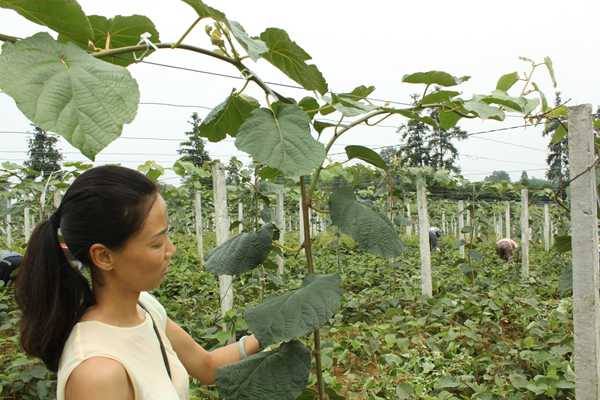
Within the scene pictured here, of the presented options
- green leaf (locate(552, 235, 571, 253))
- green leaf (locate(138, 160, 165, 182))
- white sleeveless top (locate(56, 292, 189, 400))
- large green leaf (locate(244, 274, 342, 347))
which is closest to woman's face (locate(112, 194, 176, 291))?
white sleeveless top (locate(56, 292, 189, 400))

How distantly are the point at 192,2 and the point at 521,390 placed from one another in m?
3.10

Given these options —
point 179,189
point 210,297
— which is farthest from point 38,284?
point 179,189

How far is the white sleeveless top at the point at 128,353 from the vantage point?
94cm

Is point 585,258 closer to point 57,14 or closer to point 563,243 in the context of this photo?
point 563,243

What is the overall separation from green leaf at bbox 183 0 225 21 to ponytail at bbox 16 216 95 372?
61 centimetres

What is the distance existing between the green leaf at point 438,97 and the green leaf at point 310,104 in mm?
234

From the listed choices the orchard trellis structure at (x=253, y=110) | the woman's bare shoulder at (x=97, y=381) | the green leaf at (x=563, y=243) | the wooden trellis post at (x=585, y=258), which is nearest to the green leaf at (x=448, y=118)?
the orchard trellis structure at (x=253, y=110)

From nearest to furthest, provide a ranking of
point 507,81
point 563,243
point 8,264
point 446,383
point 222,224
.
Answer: point 507,81
point 563,243
point 446,383
point 222,224
point 8,264

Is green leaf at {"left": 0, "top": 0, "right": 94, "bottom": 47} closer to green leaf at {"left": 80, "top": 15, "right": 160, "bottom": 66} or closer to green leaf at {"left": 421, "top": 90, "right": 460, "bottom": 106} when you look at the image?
green leaf at {"left": 80, "top": 15, "right": 160, "bottom": 66}

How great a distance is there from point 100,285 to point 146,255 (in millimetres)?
166

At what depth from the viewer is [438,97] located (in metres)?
1.06

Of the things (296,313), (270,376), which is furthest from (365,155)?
(270,376)

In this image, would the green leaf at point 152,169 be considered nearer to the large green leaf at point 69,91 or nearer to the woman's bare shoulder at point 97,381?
the woman's bare shoulder at point 97,381

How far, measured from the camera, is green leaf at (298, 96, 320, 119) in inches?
41.7
